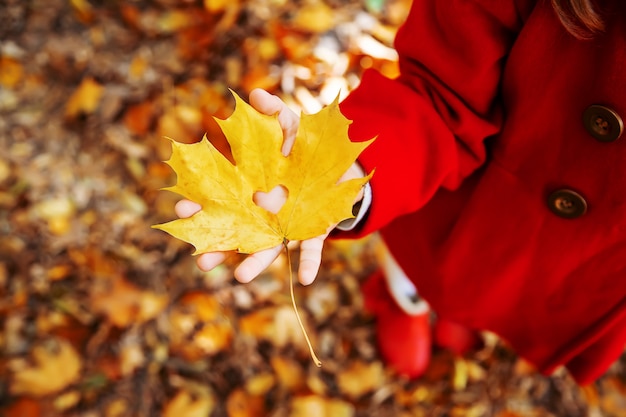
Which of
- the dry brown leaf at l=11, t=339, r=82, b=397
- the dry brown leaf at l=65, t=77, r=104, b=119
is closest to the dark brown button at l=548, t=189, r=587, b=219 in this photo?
the dry brown leaf at l=11, t=339, r=82, b=397

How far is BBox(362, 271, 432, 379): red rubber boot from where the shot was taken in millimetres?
1479

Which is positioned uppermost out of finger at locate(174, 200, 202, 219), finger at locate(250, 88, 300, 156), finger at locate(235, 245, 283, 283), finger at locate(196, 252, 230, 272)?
finger at locate(250, 88, 300, 156)

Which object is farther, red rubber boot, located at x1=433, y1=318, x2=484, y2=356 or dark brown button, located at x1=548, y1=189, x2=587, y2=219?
red rubber boot, located at x1=433, y1=318, x2=484, y2=356

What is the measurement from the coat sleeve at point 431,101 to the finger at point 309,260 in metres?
0.12

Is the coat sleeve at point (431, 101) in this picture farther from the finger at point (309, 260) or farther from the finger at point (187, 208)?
the finger at point (187, 208)

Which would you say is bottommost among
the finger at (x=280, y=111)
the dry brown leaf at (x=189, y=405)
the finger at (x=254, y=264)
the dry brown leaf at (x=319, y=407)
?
the dry brown leaf at (x=189, y=405)

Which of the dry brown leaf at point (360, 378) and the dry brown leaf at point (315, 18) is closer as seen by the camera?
the dry brown leaf at point (360, 378)

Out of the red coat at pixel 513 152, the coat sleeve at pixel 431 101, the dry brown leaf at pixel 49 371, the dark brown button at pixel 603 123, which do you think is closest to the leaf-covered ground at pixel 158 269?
the dry brown leaf at pixel 49 371

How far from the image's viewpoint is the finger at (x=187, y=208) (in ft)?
2.37

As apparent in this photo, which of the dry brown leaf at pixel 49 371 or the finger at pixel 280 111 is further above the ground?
the finger at pixel 280 111

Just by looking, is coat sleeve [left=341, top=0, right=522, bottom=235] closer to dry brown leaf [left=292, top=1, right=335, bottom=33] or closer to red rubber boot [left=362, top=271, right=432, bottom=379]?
red rubber boot [left=362, top=271, right=432, bottom=379]

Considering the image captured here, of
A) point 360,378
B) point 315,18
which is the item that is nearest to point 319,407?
point 360,378

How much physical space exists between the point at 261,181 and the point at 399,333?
88 cm

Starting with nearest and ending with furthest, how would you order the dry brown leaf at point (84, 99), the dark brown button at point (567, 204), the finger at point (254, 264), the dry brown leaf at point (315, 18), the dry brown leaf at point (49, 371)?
the finger at point (254, 264)
the dark brown button at point (567, 204)
the dry brown leaf at point (49, 371)
the dry brown leaf at point (84, 99)
the dry brown leaf at point (315, 18)
